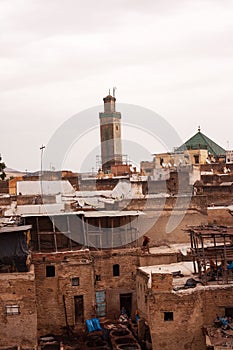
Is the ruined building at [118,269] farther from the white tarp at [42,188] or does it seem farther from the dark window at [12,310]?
the white tarp at [42,188]

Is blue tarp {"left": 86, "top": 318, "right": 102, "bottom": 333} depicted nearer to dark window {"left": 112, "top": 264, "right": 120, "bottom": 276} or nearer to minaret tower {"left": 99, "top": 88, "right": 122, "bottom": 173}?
dark window {"left": 112, "top": 264, "right": 120, "bottom": 276}

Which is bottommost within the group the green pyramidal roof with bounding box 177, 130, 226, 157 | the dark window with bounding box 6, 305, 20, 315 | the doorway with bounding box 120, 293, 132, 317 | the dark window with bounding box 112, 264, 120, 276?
the doorway with bounding box 120, 293, 132, 317

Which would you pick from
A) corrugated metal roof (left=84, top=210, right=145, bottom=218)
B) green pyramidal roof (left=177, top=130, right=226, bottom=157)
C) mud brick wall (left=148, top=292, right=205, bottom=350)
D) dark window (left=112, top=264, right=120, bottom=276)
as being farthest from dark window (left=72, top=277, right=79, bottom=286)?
green pyramidal roof (left=177, top=130, right=226, bottom=157)

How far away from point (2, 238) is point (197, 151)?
39.1 meters

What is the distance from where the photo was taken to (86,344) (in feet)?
73.7

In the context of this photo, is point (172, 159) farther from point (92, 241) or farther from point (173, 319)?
point (173, 319)

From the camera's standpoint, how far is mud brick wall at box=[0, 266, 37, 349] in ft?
66.3

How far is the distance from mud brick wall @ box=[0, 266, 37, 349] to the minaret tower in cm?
3995

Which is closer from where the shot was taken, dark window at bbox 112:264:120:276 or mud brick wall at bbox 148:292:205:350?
mud brick wall at bbox 148:292:205:350

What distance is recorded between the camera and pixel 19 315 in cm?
2034

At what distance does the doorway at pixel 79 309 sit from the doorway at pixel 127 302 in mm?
2433

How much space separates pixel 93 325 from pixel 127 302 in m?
2.83

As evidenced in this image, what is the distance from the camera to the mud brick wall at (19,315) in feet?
66.3

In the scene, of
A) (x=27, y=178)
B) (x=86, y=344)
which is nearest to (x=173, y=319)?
(x=86, y=344)
